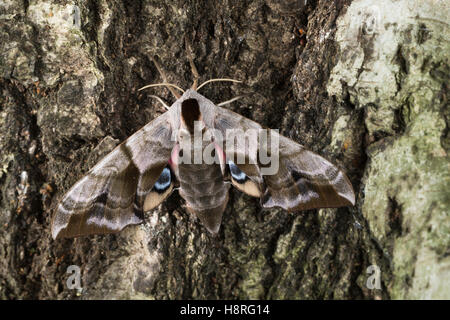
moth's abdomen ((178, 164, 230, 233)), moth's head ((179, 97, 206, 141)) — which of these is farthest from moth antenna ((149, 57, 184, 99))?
moth's abdomen ((178, 164, 230, 233))

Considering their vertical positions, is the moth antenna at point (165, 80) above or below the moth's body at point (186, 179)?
above

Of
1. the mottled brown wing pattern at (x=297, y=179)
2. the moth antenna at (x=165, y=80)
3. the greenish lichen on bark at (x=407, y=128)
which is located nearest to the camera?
the greenish lichen on bark at (x=407, y=128)

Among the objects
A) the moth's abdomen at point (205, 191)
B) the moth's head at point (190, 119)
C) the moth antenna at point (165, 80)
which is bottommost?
the moth's abdomen at point (205, 191)

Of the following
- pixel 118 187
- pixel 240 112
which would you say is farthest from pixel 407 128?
pixel 118 187

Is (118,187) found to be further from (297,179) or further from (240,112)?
(297,179)

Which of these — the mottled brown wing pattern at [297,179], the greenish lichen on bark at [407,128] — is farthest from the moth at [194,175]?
the greenish lichen on bark at [407,128]

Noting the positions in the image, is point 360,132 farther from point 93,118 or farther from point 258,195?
point 93,118

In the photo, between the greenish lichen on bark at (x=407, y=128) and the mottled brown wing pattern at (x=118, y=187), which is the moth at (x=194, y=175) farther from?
the greenish lichen on bark at (x=407, y=128)

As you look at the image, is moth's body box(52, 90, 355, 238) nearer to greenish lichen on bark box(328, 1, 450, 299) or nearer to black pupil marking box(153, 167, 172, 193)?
black pupil marking box(153, 167, 172, 193)

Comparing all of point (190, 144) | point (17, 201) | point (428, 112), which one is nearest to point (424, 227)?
point (428, 112)
